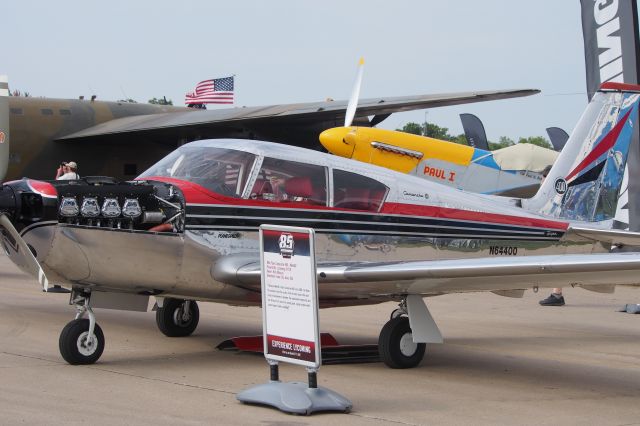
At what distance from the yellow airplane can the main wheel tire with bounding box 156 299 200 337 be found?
27.4 feet

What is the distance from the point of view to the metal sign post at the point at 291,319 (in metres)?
6.30

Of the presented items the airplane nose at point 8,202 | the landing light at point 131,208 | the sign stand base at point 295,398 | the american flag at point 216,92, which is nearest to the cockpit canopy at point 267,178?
the landing light at point 131,208

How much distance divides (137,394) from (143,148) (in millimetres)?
16069

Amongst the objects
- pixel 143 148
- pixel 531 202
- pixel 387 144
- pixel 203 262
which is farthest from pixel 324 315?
pixel 143 148

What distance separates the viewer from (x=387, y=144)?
18.4 meters

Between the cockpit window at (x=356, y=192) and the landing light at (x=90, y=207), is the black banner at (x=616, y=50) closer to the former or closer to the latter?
the cockpit window at (x=356, y=192)

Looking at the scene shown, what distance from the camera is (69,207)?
309 inches

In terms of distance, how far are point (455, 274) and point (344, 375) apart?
137 centimetres

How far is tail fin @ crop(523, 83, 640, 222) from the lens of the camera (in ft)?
35.1

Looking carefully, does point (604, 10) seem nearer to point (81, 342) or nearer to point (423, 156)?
point (423, 156)


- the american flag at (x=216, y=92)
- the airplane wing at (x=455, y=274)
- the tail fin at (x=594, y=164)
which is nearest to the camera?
the airplane wing at (x=455, y=274)

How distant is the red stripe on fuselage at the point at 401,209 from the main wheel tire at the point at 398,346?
1.27 meters

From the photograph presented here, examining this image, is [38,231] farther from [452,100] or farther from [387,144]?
[452,100]

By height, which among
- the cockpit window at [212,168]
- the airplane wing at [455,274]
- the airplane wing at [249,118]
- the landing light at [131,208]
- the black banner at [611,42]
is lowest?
the airplane wing at [455,274]
